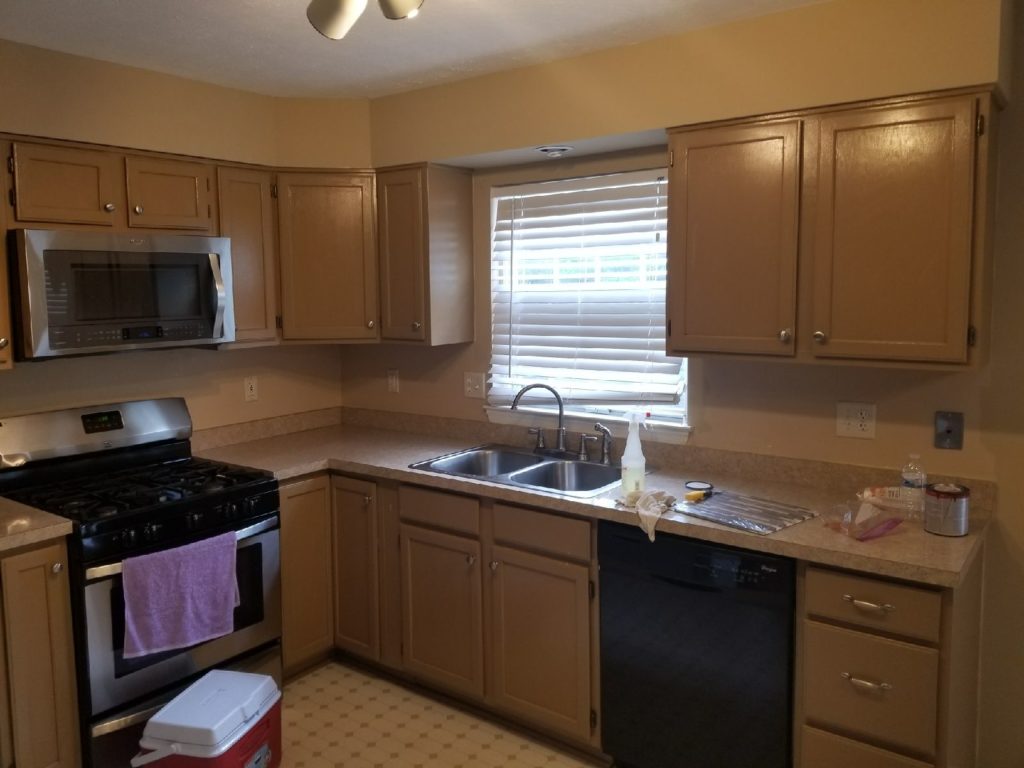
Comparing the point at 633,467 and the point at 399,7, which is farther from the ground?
the point at 399,7

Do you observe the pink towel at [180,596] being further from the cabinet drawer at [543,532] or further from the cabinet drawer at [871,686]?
the cabinet drawer at [871,686]

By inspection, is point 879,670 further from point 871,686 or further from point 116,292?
point 116,292

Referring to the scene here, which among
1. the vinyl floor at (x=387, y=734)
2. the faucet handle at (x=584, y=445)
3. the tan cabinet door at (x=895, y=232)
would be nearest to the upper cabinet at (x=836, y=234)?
the tan cabinet door at (x=895, y=232)

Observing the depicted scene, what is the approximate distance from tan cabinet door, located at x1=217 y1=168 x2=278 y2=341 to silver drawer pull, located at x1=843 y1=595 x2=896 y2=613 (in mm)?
2390

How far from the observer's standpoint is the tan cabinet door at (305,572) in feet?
10.0

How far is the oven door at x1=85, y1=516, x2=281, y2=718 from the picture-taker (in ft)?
7.80

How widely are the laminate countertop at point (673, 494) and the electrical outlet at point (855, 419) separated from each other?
186 mm

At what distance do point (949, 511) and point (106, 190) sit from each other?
112 inches

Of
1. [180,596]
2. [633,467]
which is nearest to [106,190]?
[180,596]

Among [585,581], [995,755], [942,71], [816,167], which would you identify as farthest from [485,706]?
[942,71]

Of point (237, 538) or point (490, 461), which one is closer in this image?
point (237, 538)

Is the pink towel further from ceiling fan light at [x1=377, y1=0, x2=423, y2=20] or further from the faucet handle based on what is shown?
ceiling fan light at [x1=377, y1=0, x2=423, y2=20]

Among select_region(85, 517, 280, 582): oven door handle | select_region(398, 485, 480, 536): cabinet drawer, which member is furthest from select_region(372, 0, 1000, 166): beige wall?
select_region(85, 517, 280, 582): oven door handle

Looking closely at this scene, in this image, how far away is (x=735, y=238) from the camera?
242 cm
